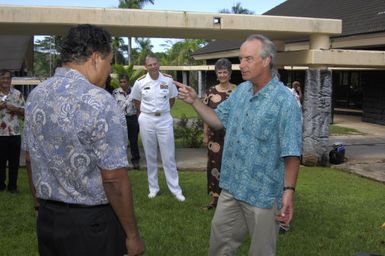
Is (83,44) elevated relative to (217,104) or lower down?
elevated

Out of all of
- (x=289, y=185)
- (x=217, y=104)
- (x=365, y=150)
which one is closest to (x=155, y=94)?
(x=217, y=104)

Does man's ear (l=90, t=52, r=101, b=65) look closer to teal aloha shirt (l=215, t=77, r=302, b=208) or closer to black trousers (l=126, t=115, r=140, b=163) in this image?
teal aloha shirt (l=215, t=77, r=302, b=208)

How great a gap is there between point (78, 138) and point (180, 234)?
313 cm

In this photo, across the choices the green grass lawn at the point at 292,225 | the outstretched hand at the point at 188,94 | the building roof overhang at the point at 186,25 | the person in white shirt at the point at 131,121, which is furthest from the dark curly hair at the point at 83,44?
the person in white shirt at the point at 131,121

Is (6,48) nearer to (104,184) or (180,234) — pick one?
(180,234)

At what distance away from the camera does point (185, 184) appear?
25.6ft

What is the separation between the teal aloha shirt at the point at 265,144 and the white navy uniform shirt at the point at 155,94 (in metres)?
3.34

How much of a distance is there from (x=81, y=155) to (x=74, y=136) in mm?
98

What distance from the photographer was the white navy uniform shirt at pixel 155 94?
650cm

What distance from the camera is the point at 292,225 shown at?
5.58m

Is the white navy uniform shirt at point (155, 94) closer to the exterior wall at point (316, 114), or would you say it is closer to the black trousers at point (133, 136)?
the black trousers at point (133, 136)

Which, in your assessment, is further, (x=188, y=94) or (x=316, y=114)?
(x=316, y=114)

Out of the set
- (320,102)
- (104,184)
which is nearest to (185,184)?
(320,102)

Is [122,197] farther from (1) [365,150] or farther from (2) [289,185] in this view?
(1) [365,150]
